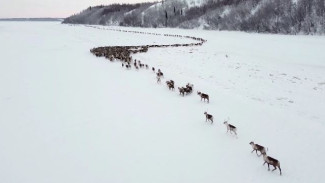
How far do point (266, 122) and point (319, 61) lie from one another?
16972mm

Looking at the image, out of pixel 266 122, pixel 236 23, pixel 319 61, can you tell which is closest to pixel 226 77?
pixel 266 122

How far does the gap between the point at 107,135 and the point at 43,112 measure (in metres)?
4.46

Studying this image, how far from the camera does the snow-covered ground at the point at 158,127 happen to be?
8883 millimetres

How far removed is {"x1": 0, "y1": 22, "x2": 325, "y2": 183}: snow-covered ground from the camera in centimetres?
888

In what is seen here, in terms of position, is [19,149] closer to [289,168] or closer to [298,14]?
[289,168]

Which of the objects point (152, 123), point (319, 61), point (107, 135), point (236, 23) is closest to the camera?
point (107, 135)

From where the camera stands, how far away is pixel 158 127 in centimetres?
1215

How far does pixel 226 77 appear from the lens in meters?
20.6

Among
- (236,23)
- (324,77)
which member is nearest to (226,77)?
(324,77)

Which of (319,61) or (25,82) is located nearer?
(25,82)

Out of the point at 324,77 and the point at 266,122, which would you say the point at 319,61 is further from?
the point at 266,122

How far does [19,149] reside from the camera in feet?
34.7

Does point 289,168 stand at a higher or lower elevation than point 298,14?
lower

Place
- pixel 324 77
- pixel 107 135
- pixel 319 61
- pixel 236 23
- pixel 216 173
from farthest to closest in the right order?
pixel 236 23 < pixel 319 61 < pixel 324 77 < pixel 107 135 < pixel 216 173
